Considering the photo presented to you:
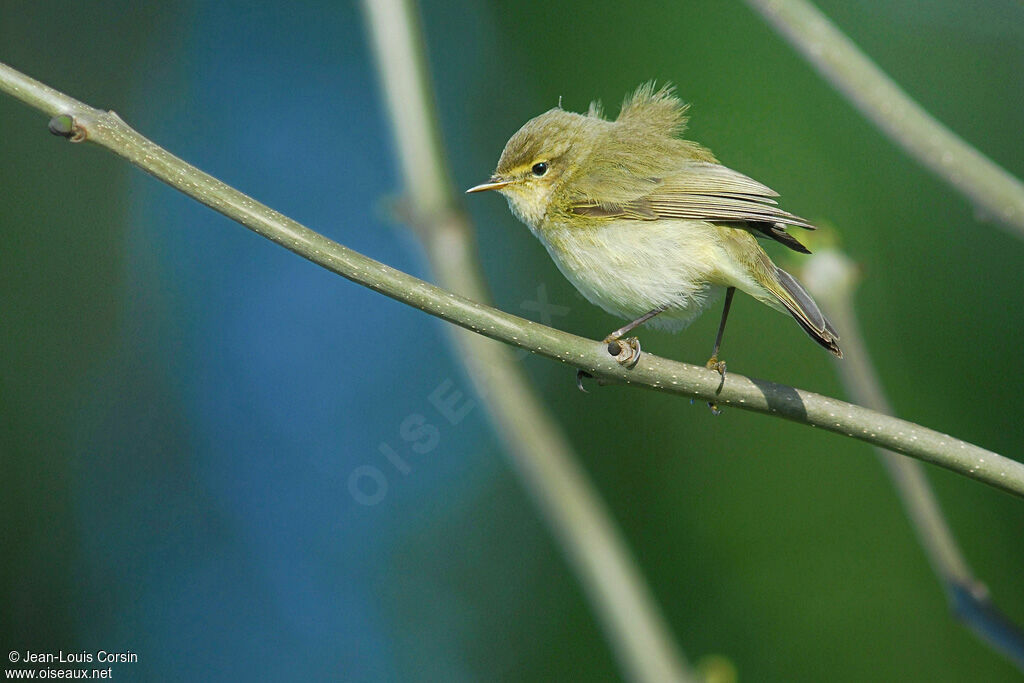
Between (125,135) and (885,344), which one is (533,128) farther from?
(885,344)

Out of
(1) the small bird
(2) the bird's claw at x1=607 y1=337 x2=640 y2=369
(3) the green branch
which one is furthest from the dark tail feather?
(2) the bird's claw at x1=607 y1=337 x2=640 y2=369

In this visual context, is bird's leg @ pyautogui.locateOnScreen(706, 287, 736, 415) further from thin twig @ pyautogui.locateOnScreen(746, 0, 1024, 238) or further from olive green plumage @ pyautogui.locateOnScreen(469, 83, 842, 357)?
thin twig @ pyautogui.locateOnScreen(746, 0, 1024, 238)

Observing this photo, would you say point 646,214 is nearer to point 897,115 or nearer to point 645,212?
point 645,212

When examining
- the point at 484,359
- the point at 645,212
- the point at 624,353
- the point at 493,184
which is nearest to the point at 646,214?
the point at 645,212

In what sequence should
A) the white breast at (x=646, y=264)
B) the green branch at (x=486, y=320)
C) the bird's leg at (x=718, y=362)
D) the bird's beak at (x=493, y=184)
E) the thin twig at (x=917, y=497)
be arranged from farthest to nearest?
the bird's beak at (x=493, y=184), the white breast at (x=646, y=264), the thin twig at (x=917, y=497), the bird's leg at (x=718, y=362), the green branch at (x=486, y=320)

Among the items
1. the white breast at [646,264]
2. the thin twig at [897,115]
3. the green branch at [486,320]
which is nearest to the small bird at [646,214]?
the white breast at [646,264]

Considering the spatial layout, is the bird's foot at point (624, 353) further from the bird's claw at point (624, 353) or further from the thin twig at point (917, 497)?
the thin twig at point (917, 497)
